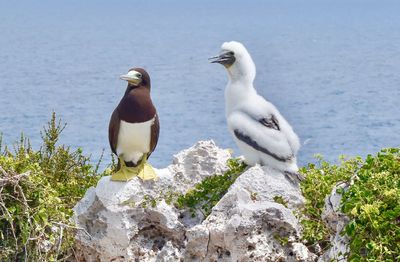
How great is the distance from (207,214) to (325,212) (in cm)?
72

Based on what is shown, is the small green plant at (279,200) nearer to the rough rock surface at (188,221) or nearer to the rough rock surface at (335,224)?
the rough rock surface at (188,221)

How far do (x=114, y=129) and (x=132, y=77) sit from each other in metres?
0.33

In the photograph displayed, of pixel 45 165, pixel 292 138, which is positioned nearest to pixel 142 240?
pixel 292 138

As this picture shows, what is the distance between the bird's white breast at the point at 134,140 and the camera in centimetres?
475

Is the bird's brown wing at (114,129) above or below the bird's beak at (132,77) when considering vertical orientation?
below

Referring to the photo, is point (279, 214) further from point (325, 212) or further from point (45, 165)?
point (45, 165)

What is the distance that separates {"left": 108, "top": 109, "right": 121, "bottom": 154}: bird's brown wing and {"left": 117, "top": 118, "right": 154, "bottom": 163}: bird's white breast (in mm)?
25

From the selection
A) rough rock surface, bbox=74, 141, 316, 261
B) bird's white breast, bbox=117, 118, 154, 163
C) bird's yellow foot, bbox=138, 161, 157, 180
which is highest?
bird's white breast, bbox=117, 118, 154, 163

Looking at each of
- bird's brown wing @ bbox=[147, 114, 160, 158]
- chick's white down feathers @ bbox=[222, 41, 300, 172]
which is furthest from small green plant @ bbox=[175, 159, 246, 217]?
bird's brown wing @ bbox=[147, 114, 160, 158]

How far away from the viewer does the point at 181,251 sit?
184 inches

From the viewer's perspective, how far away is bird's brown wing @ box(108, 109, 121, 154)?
188 inches

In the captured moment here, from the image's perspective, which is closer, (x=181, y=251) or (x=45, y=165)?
(x=181, y=251)

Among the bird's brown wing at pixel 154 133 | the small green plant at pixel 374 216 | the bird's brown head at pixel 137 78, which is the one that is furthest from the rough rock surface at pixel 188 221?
the small green plant at pixel 374 216

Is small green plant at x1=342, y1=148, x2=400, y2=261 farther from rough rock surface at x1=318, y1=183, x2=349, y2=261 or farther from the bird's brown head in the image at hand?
the bird's brown head
